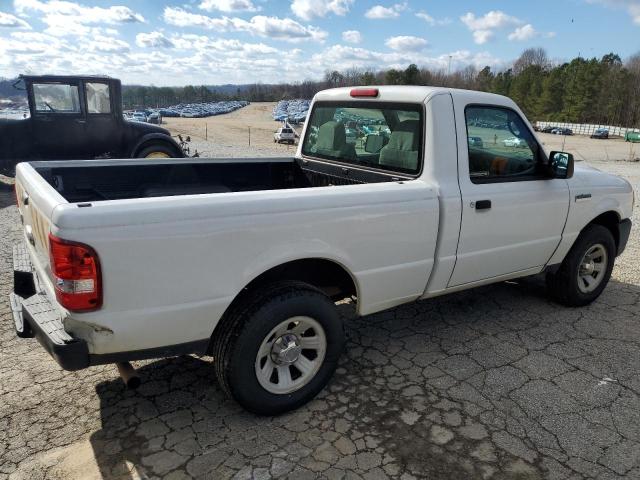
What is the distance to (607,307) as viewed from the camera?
15.8ft

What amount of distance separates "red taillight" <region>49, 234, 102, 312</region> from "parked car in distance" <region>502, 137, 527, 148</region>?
307 centimetres

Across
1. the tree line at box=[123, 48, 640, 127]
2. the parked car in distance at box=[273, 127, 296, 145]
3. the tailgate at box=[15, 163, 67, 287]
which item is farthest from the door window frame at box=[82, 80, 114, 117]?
the tree line at box=[123, 48, 640, 127]

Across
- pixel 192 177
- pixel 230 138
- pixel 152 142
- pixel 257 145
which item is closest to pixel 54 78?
pixel 152 142

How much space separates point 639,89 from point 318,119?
9615 cm

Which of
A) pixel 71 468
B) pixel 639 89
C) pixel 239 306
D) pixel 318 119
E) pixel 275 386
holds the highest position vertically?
pixel 639 89

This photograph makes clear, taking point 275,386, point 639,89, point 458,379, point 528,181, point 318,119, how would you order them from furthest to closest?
point 639,89
point 318,119
point 528,181
point 458,379
point 275,386

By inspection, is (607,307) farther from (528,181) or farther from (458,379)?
(458,379)

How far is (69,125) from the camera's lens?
10539 millimetres

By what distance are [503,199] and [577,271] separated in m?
1.47

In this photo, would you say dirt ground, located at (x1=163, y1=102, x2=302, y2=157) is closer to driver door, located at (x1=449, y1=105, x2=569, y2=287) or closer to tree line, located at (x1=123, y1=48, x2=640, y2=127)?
driver door, located at (x1=449, y1=105, x2=569, y2=287)

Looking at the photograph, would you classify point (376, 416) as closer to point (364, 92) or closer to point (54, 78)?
point (364, 92)

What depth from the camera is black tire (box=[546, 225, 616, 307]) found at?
4.51 meters

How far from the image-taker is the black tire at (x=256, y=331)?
2.71 m

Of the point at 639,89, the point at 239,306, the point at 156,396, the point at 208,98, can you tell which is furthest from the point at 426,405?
the point at 208,98
